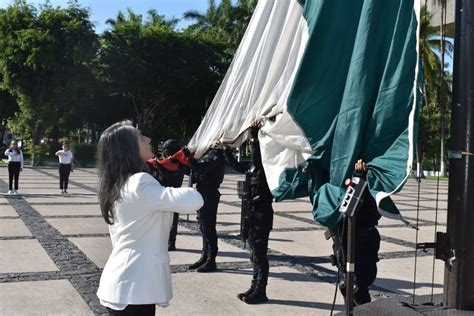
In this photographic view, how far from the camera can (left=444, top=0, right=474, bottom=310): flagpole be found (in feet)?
9.92

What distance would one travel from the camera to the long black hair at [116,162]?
110 inches

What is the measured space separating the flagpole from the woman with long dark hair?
153cm

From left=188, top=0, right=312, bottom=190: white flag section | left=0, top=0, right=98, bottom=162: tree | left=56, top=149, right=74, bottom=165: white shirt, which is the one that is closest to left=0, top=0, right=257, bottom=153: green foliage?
left=0, top=0, right=98, bottom=162: tree

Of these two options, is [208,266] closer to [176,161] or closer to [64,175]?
[176,161]

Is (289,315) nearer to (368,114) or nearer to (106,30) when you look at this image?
(368,114)

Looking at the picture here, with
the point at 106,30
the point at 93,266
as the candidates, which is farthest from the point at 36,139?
the point at 93,266

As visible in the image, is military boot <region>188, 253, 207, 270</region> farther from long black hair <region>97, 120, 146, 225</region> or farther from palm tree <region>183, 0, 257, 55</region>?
palm tree <region>183, 0, 257, 55</region>

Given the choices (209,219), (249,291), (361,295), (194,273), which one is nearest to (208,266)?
(194,273)

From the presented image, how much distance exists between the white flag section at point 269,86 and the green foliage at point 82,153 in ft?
100

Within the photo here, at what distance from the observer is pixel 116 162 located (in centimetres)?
281

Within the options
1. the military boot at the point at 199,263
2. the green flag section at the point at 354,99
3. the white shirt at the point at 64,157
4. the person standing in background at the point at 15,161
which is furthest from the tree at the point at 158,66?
the green flag section at the point at 354,99

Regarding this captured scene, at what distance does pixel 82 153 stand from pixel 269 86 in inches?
1251

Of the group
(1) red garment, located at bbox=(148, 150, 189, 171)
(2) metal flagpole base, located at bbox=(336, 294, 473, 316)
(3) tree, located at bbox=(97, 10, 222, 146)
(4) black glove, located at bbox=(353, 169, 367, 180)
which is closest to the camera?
(4) black glove, located at bbox=(353, 169, 367, 180)

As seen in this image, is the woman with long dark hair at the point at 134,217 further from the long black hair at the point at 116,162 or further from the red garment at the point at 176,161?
the red garment at the point at 176,161
